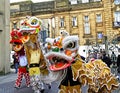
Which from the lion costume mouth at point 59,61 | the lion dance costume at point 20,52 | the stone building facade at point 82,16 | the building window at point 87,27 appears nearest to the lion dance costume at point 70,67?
the lion costume mouth at point 59,61

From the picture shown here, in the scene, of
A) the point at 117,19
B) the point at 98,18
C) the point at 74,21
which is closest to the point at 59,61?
the point at 117,19

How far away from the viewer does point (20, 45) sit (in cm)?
1227

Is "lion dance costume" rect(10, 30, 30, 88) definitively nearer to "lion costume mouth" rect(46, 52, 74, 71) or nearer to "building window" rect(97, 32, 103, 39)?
"lion costume mouth" rect(46, 52, 74, 71)

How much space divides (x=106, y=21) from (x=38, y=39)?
42.0m

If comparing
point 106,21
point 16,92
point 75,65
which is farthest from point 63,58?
point 106,21

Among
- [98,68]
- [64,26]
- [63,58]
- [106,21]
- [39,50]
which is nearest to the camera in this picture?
[63,58]

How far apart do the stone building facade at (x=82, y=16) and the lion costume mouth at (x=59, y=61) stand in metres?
42.3

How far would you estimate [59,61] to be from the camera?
25.4ft

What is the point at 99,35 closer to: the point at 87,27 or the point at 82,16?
the point at 87,27

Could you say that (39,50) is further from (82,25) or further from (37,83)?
(82,25)

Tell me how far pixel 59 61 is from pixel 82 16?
46.3 m

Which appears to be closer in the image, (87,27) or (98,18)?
(98,18)

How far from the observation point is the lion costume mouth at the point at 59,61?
765 cm

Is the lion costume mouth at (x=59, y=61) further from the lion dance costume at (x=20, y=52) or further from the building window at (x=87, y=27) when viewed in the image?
the building window at (x=87, y=27)
